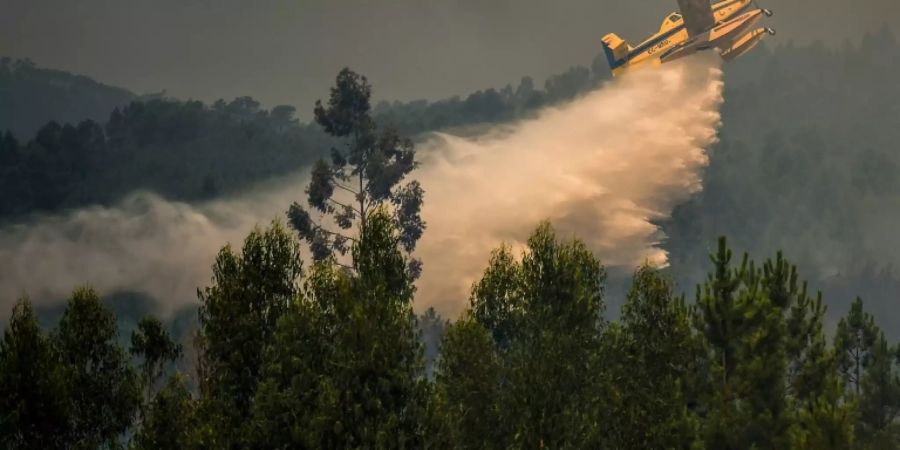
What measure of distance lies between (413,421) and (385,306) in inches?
145

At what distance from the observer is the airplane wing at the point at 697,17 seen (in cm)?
10706

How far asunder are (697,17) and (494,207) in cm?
4439

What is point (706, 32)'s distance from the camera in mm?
106812

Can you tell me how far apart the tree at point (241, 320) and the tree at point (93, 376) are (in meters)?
2.75

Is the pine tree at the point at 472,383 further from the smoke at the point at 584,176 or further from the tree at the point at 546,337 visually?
the smoke at the point at 584,176

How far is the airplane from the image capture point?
106 meters

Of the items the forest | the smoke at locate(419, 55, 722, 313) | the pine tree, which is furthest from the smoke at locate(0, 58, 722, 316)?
the pine tree

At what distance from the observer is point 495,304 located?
5384cm

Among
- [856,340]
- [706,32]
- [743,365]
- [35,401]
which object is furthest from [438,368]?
[706,32]

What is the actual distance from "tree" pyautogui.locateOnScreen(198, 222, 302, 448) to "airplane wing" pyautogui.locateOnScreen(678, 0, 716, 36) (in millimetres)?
62142

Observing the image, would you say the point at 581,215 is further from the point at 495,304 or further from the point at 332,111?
the point at 495,304

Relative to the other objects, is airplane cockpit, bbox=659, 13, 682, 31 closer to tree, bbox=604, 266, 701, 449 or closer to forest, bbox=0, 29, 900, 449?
forest, bbox=0, 29, 900, 449

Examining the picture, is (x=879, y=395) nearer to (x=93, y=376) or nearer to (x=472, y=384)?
(x=472, y=384)

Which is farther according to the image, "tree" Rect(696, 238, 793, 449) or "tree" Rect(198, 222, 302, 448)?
"tree" Rect(696, 238, 793, 449)
